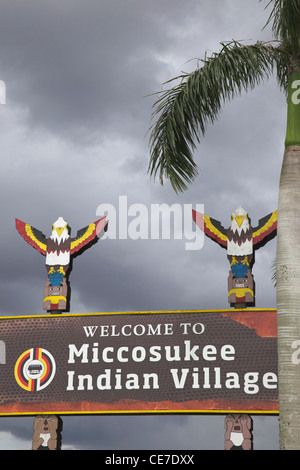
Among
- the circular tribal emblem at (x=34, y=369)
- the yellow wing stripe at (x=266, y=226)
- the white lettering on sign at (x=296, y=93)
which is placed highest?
the yellow wing stripe at (x=266, y=226)

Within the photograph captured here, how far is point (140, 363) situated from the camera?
57.0 feet

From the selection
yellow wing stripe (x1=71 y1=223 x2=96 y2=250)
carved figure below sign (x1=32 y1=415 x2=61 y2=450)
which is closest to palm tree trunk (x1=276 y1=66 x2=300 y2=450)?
yellow wing stripe (x1=71 y1=223 x2=96 y2=250)

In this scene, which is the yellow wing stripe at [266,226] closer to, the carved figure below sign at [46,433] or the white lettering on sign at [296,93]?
the white lettering on sign at [296,93]

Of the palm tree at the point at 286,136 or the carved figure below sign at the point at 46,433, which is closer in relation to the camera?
the palm tree at the point at 286,136

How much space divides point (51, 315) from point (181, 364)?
380cm

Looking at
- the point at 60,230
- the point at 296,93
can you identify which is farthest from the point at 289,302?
the point at 60,230

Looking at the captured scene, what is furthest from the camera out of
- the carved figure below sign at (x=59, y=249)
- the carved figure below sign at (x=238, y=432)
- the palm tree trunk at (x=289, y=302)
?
the carved figure below sign at (x=59, y=249)

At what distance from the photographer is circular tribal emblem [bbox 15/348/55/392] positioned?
1777 centimetres

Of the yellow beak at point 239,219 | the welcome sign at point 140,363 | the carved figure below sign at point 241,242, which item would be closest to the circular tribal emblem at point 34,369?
the welcome sign at point 140,363

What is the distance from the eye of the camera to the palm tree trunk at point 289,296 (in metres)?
9.21

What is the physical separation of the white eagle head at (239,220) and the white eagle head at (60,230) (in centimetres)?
461

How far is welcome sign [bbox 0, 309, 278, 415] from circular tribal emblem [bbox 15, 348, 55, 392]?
0.03 metres

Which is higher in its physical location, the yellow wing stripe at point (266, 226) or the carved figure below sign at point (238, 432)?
the yellow wing stripe at point (266, 226)

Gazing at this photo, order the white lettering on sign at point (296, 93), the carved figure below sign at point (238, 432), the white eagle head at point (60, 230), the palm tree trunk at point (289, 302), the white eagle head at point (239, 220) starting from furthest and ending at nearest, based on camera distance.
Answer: the white eagle head at point (60, 230), the white eagle head at point (239, 220), the carved figure below sign at point (238, 432), the white lettering on sign at point (296, 93), the palm tree trunk at point (289, 302)
